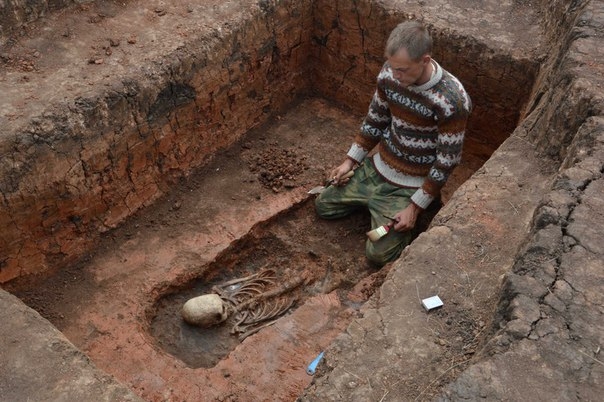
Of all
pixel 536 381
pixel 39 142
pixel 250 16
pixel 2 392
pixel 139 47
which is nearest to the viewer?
pixel 536 381

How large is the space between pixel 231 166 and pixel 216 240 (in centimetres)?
80

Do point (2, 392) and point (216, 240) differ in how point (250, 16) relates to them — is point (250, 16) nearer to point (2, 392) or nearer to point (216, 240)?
point (216, 240)

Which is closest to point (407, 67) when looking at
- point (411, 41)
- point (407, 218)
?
point (411, 41)

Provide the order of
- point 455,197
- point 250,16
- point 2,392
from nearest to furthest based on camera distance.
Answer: point 2,392, point 455,197, point 250,16

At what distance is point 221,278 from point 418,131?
5.67 feet

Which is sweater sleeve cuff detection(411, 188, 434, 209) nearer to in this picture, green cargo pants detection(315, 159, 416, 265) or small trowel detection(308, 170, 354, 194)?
green cargo pants detection(315, 159, 416, 265)

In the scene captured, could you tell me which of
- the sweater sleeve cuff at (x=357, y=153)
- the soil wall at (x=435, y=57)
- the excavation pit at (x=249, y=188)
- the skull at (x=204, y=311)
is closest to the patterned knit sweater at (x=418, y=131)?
the sweater sleeve cuff at (x=357, y=153)

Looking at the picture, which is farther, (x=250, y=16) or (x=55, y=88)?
(x=250, y=16)

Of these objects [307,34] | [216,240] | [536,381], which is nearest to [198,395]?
[216,240]

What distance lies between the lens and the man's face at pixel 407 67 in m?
3.66

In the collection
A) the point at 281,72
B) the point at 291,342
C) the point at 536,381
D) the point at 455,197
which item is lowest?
the point at 291,342

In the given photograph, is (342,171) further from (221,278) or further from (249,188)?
(221,278)

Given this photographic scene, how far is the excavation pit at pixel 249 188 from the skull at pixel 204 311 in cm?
13

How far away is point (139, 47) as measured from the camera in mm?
4594
